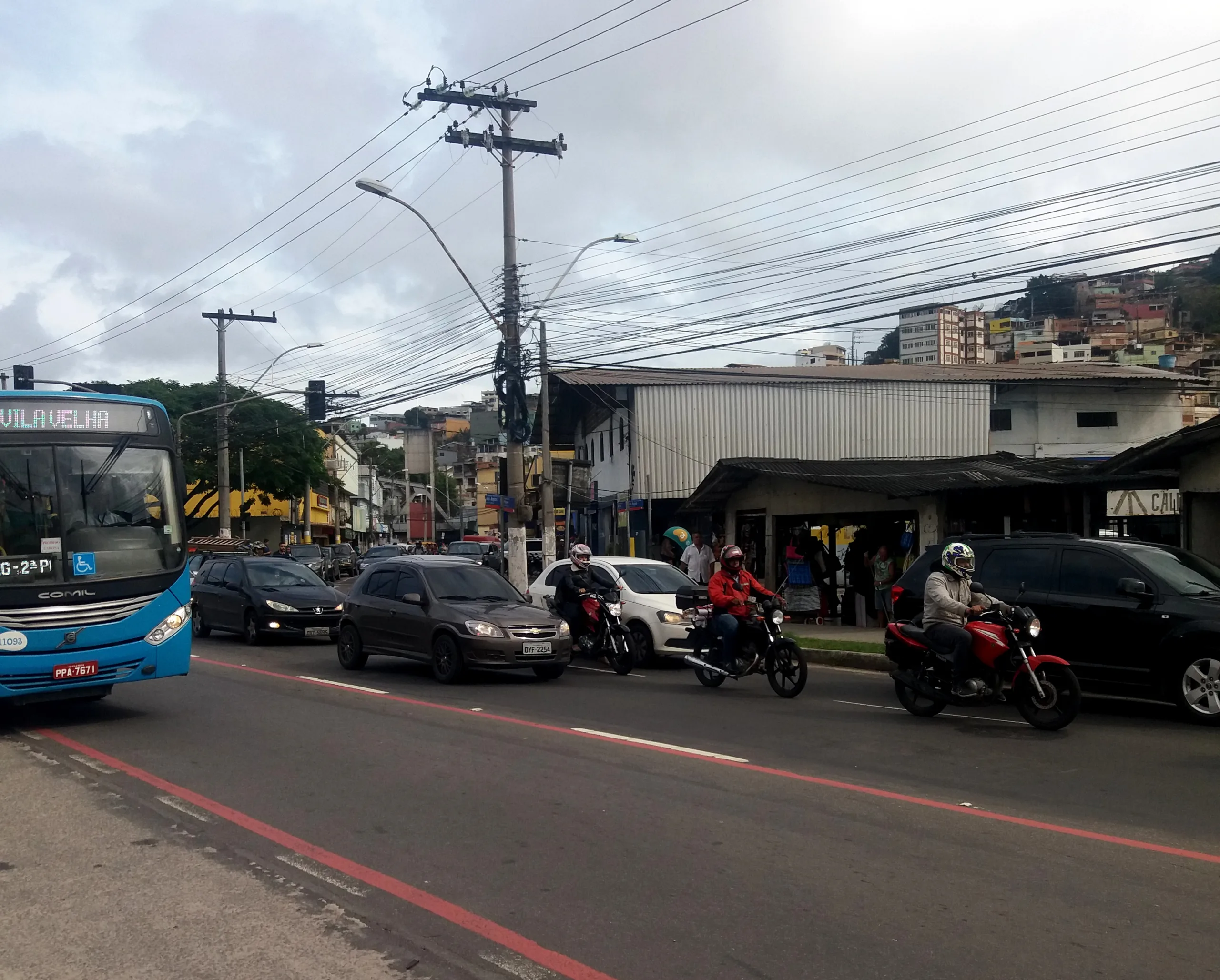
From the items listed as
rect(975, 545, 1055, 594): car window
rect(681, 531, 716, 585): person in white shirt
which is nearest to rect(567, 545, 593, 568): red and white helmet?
rect(975, 545, 1055, 594): car window

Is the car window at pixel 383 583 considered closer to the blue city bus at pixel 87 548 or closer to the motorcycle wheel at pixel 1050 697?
the blue city bus at pixel 87 548

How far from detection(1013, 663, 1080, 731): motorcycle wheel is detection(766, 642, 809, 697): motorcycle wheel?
2720 mm

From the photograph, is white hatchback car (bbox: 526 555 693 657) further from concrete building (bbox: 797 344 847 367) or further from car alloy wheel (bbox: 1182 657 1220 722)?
concrete building (bbox: 797 344 847 367)

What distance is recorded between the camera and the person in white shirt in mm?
22547

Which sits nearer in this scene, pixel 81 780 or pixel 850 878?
pixel 850 878

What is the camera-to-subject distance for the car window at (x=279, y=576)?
2065cm

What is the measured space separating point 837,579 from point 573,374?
15.0 metres

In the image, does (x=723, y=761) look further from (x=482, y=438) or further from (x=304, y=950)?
(x=482, y=438)

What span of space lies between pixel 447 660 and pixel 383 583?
6.99 feet

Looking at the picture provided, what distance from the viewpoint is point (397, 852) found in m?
6.23

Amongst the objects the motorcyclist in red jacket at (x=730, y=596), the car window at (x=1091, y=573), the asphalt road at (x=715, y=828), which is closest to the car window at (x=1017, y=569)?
the car window at (x=1091, y=573)

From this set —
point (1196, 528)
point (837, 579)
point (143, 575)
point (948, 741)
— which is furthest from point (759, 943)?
point (837, 579)

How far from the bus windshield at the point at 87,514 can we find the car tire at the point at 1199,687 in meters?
9.78

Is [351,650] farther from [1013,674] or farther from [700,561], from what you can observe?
[1013,674]
